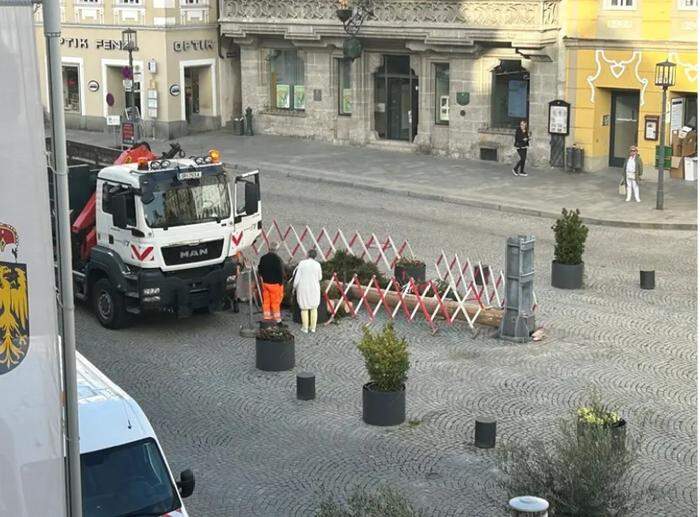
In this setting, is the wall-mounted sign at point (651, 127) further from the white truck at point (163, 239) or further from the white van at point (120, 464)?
the white van at point (120, 464)

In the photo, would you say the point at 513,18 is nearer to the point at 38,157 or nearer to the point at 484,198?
the point at 484,198

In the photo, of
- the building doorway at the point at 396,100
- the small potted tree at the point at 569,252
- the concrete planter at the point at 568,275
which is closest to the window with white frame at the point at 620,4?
the building doorway at the point at 396,100

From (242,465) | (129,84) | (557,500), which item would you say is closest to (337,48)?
(129,84)

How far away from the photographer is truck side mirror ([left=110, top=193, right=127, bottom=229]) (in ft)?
68.9

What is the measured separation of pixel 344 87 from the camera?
1649 inches

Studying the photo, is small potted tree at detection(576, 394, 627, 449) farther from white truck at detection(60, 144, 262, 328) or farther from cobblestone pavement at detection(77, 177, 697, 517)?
white truck at detection(60, 144, 262, 328)

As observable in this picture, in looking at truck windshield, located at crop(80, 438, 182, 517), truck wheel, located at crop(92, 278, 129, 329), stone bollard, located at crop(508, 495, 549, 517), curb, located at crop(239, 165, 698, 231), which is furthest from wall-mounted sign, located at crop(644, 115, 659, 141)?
truck windshield, located at crop(80, 438, 182, 517)

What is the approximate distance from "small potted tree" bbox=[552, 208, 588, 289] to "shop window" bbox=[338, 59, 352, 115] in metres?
18.8

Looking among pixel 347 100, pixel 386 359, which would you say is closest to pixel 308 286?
pixel 386 359

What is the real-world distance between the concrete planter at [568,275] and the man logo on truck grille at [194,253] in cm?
643

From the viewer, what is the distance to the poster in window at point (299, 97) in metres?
43.1

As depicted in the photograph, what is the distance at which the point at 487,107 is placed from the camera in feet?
125

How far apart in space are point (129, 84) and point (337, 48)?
6482mm

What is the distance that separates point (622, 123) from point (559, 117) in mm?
1721
